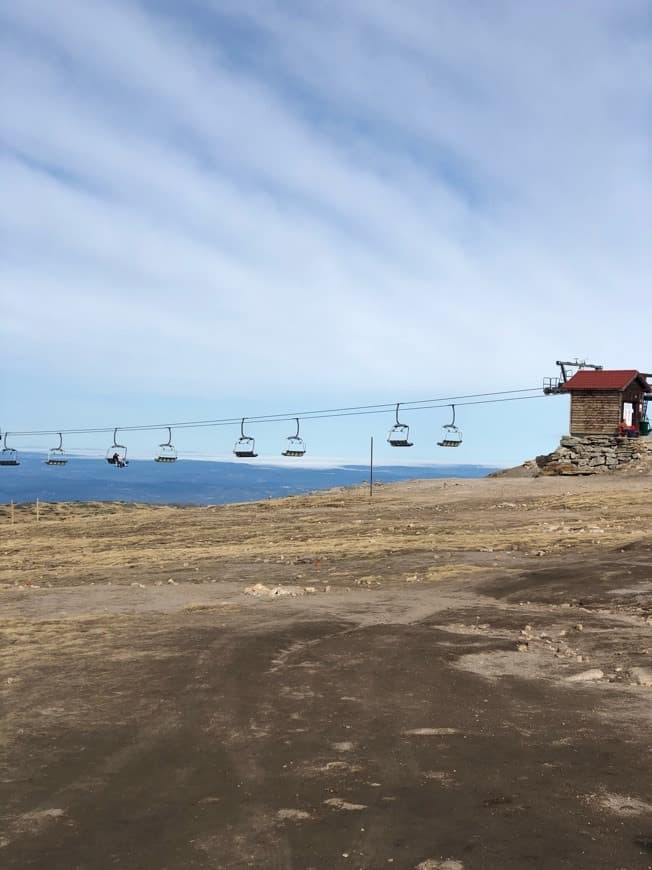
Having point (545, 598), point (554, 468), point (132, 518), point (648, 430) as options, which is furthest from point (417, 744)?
point (648, 430)

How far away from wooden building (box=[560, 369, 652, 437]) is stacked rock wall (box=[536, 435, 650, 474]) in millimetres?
1285

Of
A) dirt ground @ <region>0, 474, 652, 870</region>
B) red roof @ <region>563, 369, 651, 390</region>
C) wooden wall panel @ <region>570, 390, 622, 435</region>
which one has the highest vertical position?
red roof @ <region>563, 369, 651, 390</region>

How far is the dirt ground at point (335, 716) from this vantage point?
23.2 feet

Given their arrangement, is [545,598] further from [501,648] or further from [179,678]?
[179,678]

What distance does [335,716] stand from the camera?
10930 mm

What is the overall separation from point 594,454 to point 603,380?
6.71m

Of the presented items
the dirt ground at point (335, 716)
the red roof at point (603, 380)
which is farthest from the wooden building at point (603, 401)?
the dirt ground at point (335, 716)

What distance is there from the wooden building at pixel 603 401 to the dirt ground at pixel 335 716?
1405 inches

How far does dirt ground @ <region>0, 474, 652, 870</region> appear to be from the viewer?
7.08 meters

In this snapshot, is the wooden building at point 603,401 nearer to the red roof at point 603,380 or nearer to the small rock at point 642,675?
the red roof at point 603,380

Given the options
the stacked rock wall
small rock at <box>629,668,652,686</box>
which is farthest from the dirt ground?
the stacked rock wall

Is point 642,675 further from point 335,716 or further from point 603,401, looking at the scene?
point 603,401

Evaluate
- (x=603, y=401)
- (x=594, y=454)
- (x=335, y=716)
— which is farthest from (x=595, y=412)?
(x=335, y=716)

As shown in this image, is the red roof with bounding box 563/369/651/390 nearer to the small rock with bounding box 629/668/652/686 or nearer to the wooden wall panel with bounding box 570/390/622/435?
the wooden wall panel with bounding box 570/390/622/435
